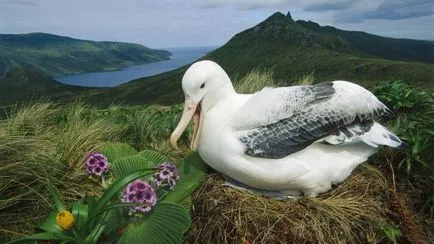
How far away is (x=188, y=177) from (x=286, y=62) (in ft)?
216

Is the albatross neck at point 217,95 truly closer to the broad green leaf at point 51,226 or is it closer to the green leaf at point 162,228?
the green leaf at point 162,228

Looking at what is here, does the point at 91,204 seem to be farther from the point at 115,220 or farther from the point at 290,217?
the point at 290,217

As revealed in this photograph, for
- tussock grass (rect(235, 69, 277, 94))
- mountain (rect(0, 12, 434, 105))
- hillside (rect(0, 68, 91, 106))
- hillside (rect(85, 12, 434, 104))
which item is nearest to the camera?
tussock grass (rect(235, 69, 277, 94))

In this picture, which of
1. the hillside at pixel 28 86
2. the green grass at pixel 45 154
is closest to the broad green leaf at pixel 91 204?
the green grass at pixel 45 154

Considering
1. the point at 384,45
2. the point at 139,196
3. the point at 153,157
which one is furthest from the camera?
the point at 384,45

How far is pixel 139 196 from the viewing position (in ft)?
9.04

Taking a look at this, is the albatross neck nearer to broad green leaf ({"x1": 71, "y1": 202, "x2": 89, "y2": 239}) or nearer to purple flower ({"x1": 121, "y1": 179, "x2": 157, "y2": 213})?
purple flower ({"x1": 121, "y1": 179, "x2": 157, "y2": 213})

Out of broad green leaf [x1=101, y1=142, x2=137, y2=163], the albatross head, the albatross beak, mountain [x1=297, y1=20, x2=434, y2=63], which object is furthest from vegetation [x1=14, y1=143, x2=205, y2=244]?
mountain [x1=297, y1=20, x2=434, y2=63]

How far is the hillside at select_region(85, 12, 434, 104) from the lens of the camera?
180 feet

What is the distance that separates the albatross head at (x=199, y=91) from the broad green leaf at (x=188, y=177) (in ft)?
0.80

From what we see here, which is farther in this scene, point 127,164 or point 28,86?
point 28,86

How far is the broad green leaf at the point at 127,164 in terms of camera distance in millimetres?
3277

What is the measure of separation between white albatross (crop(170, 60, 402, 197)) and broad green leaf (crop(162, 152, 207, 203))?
130 millimetres

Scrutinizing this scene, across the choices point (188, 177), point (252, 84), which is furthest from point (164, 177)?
point (252, 84)
